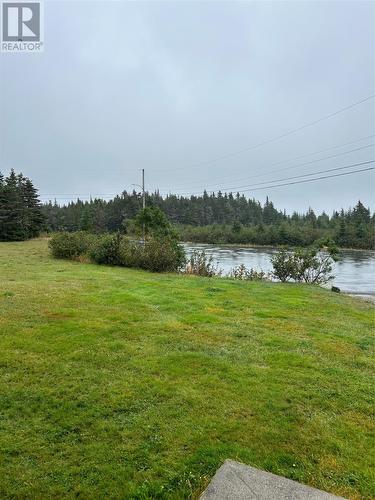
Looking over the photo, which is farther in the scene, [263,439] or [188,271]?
[188,271]

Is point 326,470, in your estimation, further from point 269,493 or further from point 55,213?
point 55,213

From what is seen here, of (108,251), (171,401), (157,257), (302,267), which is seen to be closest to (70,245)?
(108,251)

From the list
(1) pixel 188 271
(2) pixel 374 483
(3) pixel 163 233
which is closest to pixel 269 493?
(2) pixel 374 483

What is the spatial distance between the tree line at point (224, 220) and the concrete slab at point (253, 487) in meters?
41.7

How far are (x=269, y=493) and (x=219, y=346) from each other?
3037 mm

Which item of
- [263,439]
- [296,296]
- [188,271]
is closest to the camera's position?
[263,439]

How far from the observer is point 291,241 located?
68750mm

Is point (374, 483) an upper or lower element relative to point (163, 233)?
lower

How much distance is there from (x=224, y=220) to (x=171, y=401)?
9854 centimetres

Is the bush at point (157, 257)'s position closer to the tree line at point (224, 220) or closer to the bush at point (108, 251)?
the bush at point (108, 251)

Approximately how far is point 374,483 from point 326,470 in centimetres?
34

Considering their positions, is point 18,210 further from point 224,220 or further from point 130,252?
point 224,220

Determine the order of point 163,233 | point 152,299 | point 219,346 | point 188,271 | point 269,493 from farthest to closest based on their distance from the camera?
point 163,233 → point 188,271 → point 152,299 → point 219,346 → point 269,493

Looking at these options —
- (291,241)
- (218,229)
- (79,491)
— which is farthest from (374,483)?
(218,229)
